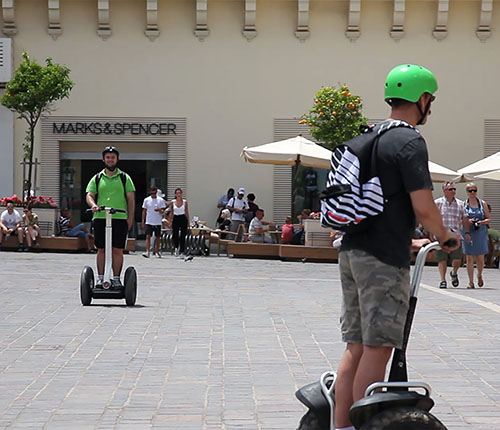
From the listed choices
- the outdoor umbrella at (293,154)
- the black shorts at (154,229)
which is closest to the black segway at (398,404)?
the outdoor umbrella at (293,154)

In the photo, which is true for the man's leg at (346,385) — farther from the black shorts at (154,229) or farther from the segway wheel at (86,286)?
the black shorts at (154,229)

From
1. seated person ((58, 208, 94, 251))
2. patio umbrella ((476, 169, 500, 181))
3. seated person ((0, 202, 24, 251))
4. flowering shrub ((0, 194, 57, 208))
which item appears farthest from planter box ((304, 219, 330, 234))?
seated person ((0, 202, 24, 251))

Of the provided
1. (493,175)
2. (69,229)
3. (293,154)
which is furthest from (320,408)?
(69,229)

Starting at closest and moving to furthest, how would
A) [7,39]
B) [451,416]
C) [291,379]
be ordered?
[451,416]
[291,379]
[7,39]

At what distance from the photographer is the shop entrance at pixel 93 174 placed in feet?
93.1

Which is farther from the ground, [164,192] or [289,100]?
[289,100]

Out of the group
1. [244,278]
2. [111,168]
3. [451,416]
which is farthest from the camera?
[244,278]

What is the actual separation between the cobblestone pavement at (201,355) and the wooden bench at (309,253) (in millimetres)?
Result: 8677

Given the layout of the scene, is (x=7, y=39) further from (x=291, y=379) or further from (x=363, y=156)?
(x=363, y=156)

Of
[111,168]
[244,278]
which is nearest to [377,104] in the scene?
[244,278]

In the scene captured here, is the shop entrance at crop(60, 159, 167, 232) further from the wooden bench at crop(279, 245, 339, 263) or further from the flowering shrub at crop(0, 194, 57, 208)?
the wooden bench at crop(279, 245, 339, 263)

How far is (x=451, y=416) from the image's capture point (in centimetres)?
573

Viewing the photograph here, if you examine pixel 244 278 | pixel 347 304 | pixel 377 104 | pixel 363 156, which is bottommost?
pixel 244 278

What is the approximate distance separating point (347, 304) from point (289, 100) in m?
24.1
